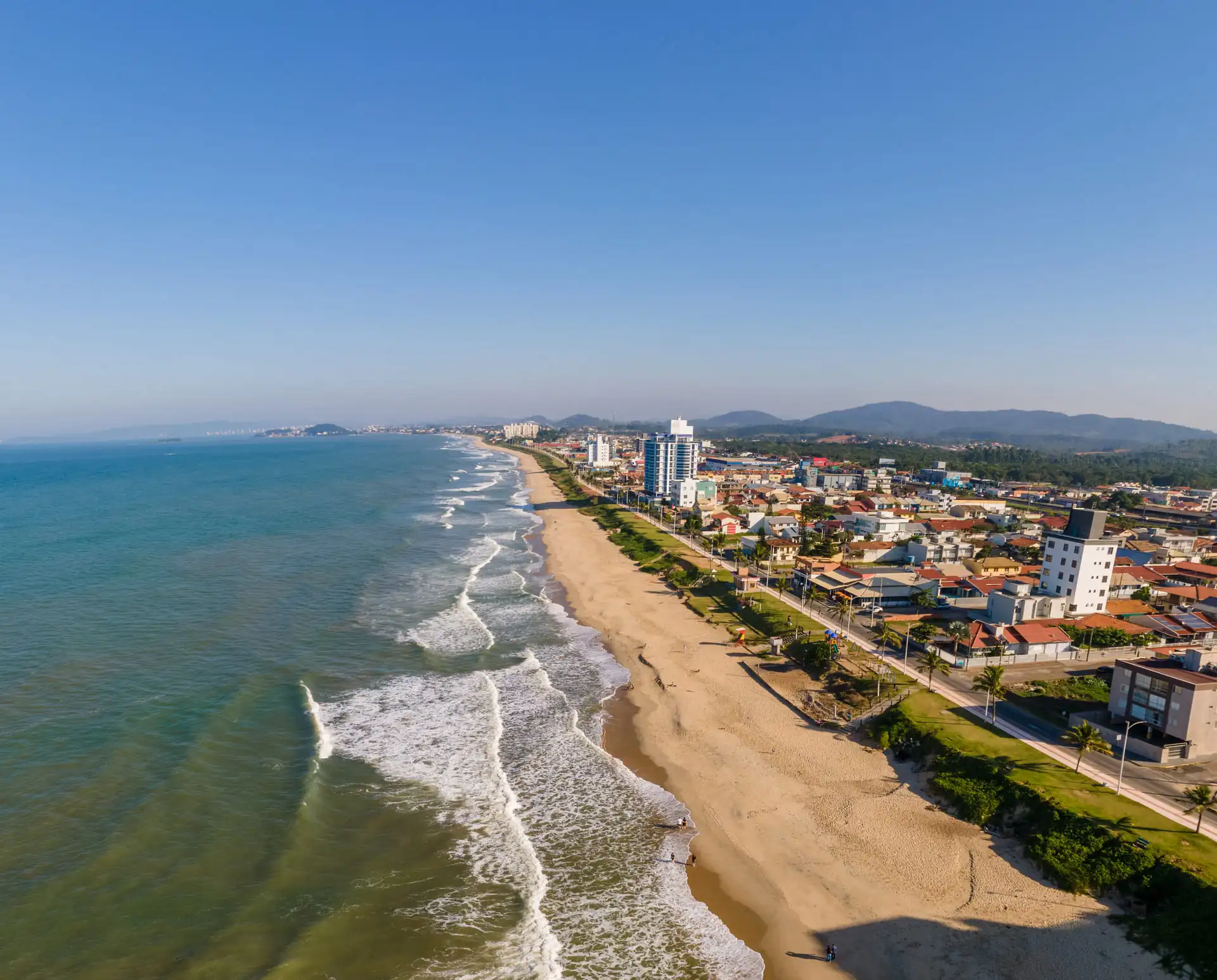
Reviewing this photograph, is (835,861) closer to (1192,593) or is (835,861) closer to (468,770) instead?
(468,770)

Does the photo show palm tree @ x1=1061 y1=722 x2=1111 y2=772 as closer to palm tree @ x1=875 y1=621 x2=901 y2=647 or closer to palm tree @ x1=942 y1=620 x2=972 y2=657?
palm tree @ x1=942 y1=620 x2=972 y2=657

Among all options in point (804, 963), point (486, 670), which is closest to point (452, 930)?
point (804, 963)

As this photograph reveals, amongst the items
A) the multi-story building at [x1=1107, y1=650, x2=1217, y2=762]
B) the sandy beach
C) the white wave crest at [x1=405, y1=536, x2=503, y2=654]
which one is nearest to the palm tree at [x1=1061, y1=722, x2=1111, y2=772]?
the multi-story building at [x1=1107, y1=650, x2=1217, y2=762]

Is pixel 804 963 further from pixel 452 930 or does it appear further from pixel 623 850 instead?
pixel 452 930

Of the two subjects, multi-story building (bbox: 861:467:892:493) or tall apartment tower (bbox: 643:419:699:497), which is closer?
tall apartment tower (bbox: 643:419:699:497)

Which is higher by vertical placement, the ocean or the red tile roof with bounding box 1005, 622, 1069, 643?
the red tile roof with bounding box 1005, 622, 1069, 643

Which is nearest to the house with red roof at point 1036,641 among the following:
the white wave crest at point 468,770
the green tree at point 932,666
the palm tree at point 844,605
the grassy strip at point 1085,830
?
the green tree at point 932,666
